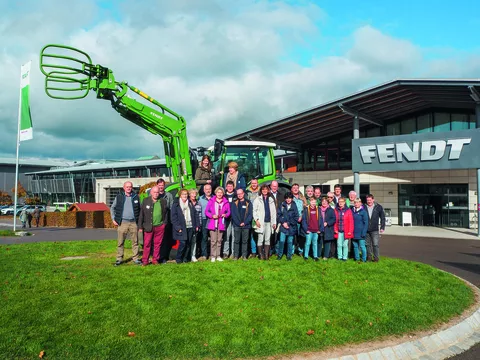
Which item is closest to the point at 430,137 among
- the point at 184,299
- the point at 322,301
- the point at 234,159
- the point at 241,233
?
the point at 234,159

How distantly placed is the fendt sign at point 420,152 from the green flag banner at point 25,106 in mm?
17753

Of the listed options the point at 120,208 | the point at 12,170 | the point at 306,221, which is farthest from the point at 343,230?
the point at 12,170

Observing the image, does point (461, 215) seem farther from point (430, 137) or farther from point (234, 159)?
point (234, 159)

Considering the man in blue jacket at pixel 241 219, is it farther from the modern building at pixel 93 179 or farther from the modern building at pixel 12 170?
the modern building at pixel 12 170

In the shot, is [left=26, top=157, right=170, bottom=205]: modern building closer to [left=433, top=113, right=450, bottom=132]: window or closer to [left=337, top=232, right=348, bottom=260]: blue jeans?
[left=433, top=113, right=450, bottom=132]: window

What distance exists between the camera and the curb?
4524 millimetres

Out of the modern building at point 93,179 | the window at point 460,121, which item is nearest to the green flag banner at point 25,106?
the window at point 460,121

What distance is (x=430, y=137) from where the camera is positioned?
20.2 meters

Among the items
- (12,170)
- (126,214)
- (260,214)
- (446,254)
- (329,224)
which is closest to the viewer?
(126,214)

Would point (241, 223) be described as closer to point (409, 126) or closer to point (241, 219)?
point (241, 219)

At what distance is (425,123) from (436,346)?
876 inches

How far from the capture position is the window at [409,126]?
81.4ft

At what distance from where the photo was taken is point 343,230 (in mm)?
9516

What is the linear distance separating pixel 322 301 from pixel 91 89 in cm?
756
